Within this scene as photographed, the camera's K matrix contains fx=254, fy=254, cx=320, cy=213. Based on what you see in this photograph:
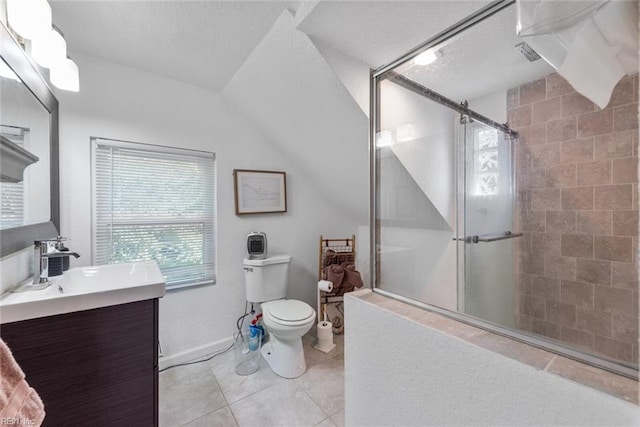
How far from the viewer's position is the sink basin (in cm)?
85

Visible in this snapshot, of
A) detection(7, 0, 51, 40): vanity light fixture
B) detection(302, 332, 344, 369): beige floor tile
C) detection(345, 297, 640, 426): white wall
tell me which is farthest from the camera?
detection(302, 332, 344, 369): beige floor tile

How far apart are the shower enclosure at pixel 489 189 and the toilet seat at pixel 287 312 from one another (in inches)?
34.1

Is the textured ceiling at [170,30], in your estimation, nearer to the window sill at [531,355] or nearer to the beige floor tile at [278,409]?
the window sill at [531,355]

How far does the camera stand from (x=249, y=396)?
163 cm

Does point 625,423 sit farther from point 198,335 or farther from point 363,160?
point 198,335

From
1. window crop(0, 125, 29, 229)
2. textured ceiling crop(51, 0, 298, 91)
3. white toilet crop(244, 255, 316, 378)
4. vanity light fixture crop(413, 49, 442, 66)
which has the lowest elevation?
white toilet crop(244, 255, 316, 378)

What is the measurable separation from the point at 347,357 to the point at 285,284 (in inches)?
48.4

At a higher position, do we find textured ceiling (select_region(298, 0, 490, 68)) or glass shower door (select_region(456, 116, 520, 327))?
textured ceiling (select_region(298, 0, 490, 68))

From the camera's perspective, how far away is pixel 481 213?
6.25 feet

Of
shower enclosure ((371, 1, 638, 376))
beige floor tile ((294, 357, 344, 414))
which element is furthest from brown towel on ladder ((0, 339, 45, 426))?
beige floor tile ((294, 357, 344, 414))

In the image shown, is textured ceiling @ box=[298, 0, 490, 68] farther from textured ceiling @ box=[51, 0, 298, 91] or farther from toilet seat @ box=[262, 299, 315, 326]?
toilet seat @ box=[262, 299, 315, 326]

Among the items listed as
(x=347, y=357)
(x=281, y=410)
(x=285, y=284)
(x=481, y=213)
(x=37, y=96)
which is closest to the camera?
(x=347, y=357)

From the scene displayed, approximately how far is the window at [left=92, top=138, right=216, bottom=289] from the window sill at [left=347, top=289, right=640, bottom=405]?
1.68m

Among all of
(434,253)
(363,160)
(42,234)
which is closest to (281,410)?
(434,253)
